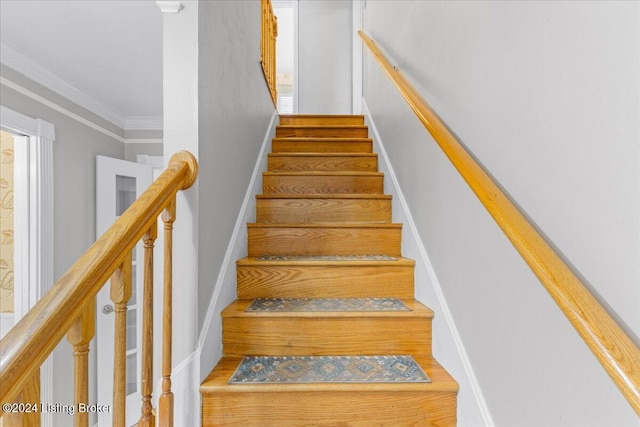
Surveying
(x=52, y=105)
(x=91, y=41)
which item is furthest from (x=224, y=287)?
(x=52, y=105)

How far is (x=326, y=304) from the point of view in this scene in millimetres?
1323

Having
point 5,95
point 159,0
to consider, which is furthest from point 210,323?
point 5,95

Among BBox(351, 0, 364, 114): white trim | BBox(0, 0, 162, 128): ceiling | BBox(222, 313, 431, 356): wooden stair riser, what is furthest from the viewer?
BBox(351, 0, 364, 114): white trim

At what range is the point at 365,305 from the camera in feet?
4.30

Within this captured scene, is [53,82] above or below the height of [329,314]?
above

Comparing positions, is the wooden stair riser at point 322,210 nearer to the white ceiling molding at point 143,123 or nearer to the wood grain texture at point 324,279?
the wood grain texture at point 324,279

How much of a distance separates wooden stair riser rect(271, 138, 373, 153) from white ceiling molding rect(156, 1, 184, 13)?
151cm

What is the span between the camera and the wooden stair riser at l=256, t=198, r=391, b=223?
185 cm

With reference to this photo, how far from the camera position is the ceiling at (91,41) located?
1564 millimetres

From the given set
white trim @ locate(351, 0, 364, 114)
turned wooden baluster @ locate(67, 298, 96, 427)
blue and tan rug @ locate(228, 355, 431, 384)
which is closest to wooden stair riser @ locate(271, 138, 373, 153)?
white trim @ locate(351, 0, 364, 114)

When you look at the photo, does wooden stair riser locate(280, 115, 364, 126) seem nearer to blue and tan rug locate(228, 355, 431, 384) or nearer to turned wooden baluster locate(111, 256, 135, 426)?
blue and tan rug locate(228, 355, 431, 384)

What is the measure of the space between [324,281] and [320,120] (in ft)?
6.68

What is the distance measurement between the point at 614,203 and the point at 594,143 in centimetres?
11

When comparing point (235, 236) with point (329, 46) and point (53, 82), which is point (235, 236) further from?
point (329, 46)
